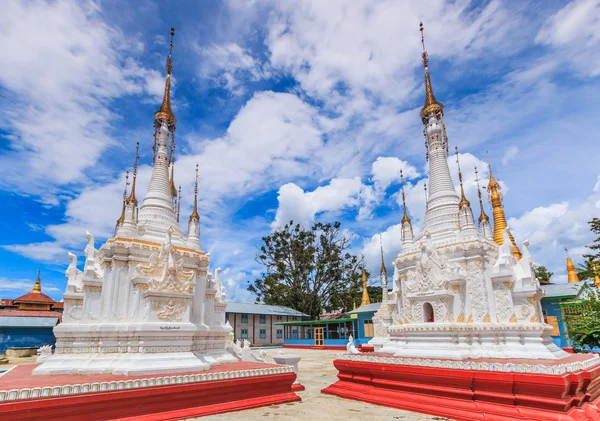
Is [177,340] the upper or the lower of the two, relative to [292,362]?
upper

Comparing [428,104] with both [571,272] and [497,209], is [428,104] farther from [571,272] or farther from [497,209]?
[571,272]

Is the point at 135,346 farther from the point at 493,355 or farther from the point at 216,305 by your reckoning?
the point at 493,355

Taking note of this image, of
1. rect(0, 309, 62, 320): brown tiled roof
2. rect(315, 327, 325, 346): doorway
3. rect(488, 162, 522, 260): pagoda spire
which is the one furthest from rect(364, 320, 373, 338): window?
rect(0, 309, 62, 320): brown tiled roof

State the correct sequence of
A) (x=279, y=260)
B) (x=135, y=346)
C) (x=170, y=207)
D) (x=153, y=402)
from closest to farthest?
(x=153, y=402) < (x=135, y=346) < (x=170, y=207) < (x=279, y=260)

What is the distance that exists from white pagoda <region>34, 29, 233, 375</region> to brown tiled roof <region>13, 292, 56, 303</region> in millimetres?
32881

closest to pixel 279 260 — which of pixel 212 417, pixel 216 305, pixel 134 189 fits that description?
pixel 216 305

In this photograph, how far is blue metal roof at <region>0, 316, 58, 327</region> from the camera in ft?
104

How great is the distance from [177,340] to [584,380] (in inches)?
435

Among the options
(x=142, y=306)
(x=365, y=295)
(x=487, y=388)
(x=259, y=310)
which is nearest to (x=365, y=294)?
(x=365, y=295)

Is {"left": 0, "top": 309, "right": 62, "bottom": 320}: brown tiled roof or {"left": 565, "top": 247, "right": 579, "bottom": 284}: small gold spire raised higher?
{"left": 565, "top": 247, "right": 579, "bottom": 284}: small gold spire

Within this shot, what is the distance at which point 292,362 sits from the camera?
514 inches

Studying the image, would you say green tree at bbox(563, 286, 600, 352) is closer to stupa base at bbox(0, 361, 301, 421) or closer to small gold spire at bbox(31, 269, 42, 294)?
stupa base at bbox(0, 361, 301, 421)

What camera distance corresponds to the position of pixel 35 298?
4078 cm

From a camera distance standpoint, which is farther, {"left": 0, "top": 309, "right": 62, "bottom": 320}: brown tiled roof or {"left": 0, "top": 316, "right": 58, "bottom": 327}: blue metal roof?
{"left": 0, "top": 309, "right": 62, "bottom": 320}: brown tiled roof
